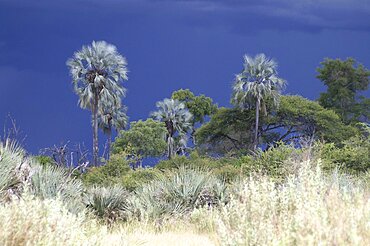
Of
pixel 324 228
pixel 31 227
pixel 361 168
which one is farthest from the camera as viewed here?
pixel 361 168

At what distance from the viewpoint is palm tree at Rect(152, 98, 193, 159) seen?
1992 inches

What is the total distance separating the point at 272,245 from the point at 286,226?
38 centimetres

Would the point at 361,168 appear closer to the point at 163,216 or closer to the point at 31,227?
the point at 163,216

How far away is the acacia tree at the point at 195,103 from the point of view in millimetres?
54344

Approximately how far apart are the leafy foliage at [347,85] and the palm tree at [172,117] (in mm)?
12797

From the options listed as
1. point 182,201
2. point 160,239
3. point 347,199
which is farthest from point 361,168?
point 347,199

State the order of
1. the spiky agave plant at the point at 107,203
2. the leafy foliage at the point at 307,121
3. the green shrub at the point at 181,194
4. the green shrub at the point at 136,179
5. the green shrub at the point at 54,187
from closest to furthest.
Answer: the green shrub at the point at 54,187, the green shrub at the point at 181,194, the spiky agave plant at the point at 107,203, the green shrub at the point at 136,179, the leafy foliage at the point at 307,121

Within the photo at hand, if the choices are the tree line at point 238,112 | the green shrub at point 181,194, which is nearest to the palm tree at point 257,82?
the tree line at point 238,112

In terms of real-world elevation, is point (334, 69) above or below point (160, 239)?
above

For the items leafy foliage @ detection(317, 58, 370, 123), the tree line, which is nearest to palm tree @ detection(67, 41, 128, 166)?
the tree line

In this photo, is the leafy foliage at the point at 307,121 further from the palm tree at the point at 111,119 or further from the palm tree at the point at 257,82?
the palm tree at the point at 111,119

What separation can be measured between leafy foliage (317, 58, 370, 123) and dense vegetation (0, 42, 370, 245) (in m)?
0.10

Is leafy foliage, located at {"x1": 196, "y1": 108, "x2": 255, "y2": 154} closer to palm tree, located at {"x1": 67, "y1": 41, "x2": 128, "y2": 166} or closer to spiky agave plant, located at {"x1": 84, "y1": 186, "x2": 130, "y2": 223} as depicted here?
palm tree, located at {"x1": 67, "y1": 41, "x2": 128, "y2": 166}

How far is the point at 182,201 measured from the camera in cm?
1336
